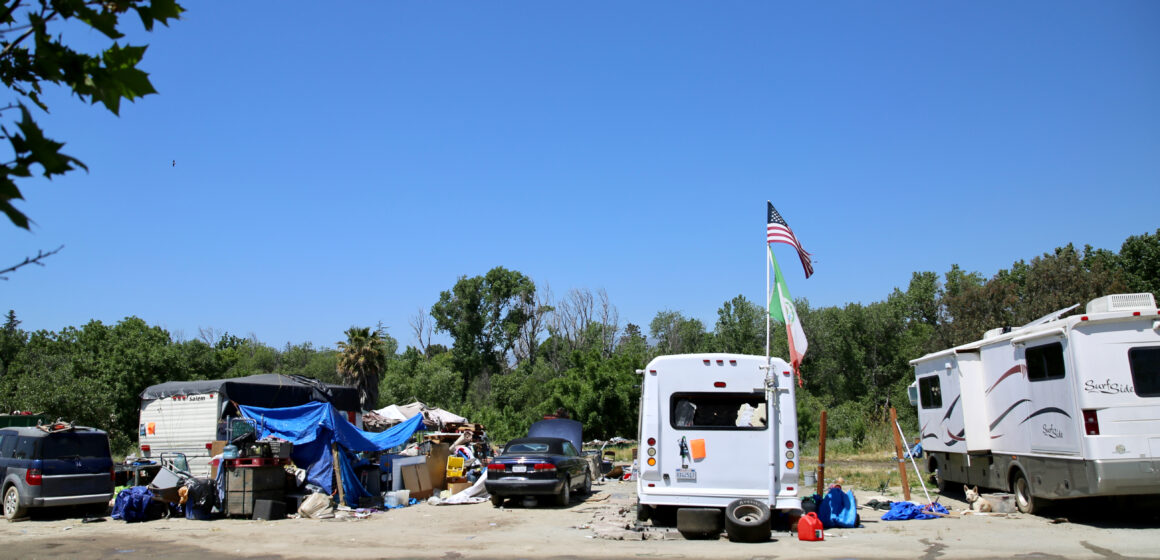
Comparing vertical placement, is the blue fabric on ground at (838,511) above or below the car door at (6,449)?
below

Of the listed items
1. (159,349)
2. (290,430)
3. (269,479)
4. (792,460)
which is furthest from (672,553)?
(159,349)

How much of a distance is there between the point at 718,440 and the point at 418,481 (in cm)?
984

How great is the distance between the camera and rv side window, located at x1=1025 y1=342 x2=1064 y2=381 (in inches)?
440

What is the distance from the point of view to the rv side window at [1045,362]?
11.2m

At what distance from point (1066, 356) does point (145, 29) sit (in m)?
11.9

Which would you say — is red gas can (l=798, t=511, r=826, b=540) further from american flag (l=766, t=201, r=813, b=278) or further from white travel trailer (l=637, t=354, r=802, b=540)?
american flag (l=766, t=201, r=813, b=278)

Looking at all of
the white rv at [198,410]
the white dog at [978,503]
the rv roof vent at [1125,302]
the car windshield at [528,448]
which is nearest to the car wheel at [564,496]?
the car windshield at [528,448]

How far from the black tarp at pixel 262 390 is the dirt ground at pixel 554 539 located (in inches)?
219

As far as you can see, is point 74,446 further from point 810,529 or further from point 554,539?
point 810,529

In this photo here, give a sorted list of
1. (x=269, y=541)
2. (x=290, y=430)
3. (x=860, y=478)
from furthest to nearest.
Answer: (x=860, y=478) → (x=290, y=430) → (x=269, y=541)

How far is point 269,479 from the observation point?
588 inches

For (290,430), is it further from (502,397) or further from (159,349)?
(502,397)

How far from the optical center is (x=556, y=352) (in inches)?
2530

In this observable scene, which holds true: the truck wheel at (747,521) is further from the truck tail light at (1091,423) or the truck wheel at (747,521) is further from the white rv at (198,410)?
the white rv at (198,410)
